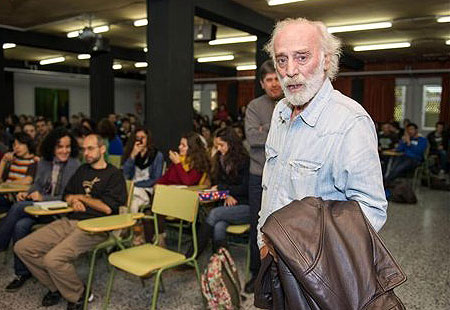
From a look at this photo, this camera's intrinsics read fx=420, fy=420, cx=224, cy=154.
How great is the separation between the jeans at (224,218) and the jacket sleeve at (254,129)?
0.67 metres

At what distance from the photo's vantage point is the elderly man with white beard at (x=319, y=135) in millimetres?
1207

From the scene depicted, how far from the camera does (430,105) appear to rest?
13484mm

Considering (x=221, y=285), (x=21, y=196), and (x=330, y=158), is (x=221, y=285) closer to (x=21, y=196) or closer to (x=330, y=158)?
(x=330, y=158)

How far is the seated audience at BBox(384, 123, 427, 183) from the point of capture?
7957 mm

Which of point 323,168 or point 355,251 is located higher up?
point 323,168

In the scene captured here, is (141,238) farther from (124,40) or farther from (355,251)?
(124,40)

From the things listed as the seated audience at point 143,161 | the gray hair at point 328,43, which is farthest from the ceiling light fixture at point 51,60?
the gray hair at point 328,43

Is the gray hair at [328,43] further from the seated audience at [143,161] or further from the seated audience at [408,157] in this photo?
the seated audience at [408,157]

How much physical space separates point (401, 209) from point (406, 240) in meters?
1.74

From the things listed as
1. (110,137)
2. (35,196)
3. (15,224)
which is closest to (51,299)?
(15,224)

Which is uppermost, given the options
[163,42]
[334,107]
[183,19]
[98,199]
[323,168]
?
[183,19]

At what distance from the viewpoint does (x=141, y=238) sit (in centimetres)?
388

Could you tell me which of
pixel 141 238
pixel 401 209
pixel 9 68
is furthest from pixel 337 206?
pixel 9 68

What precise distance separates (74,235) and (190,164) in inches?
60.7
